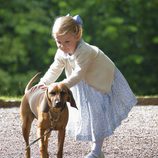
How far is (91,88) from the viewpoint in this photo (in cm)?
558

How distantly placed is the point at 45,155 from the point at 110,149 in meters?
1.42

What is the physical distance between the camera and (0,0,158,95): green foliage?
22.5 metres

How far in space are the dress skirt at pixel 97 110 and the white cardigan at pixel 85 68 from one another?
0.07m

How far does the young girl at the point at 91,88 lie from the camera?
5.32m

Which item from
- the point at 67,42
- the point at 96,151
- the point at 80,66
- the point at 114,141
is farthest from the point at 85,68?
the point at 114,141

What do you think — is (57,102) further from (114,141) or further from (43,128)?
(114,141)

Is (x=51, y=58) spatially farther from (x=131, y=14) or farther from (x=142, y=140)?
(x=142, y=140)

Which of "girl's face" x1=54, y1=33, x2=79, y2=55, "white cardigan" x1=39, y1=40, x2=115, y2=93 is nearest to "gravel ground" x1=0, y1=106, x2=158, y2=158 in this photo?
"white cardigan" x1=39, y1=40, x2=115, y2=93

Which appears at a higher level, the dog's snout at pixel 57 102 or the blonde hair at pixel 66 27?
the blonde hair at pixel 66 27

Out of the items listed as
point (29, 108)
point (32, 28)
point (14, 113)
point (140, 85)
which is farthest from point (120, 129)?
point (32, 28)

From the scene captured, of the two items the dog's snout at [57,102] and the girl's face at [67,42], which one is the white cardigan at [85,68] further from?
the dog's snout at [57,102]

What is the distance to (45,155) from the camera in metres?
5.16

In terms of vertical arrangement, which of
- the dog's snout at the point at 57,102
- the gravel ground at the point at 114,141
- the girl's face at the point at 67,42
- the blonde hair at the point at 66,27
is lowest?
the gravel ground at the point at 114,141

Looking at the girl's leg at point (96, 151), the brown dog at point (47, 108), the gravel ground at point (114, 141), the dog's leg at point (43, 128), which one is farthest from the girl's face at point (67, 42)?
the gravel ground at point (114, 141)
